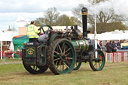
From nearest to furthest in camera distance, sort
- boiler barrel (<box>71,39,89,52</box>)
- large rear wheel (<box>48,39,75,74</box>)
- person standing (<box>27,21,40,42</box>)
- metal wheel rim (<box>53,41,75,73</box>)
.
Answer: large rear wheel (<box>48,39,75,74</box>), metal wheel rim (<box>53,41,75,73</box>), person standing (<box>27,21,40,42</box>), boiler barrel (<box>71,39,89,52</box>)

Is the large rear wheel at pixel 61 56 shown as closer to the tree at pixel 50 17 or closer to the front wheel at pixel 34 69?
the front wheel at pixel 34 69

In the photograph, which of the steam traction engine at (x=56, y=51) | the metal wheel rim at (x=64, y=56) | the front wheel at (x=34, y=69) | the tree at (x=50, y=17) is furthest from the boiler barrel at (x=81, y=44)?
the tree at (x=50, y=17)

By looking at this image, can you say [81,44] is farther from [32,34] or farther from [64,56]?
[32,34]

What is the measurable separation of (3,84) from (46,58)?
2.30m

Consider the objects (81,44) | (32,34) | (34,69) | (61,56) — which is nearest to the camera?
(61,56)

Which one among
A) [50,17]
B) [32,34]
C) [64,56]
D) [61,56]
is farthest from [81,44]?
[50,17]

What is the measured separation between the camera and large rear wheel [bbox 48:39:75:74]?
934 centimetres

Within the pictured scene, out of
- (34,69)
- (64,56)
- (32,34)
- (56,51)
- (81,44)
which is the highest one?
(32,34)

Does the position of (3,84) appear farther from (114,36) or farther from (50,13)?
(50,13)

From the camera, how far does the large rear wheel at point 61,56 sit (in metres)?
9.34

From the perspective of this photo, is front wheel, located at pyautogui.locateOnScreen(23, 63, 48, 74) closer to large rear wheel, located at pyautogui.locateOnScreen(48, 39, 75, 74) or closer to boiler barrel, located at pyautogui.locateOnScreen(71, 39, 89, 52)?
large rear wheel, located at pyautogui.locateOnScreen(48, 39, 75, 74)

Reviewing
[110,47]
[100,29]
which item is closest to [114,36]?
[110,47]

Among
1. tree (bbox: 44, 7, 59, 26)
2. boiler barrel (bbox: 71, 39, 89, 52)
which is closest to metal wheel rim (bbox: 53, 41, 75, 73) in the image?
boiler barrel (bbox: 71, 39, 89, 52)

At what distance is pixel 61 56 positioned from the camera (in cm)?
995
